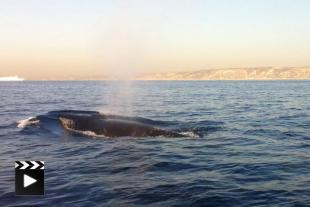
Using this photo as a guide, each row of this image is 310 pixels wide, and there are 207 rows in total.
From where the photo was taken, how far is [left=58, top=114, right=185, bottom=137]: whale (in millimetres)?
24688

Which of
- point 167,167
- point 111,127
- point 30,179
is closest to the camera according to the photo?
point 30,179

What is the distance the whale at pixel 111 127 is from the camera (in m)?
24.7

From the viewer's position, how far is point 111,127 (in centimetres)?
2520

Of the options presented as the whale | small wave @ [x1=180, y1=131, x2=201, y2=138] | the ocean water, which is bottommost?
the ocean water

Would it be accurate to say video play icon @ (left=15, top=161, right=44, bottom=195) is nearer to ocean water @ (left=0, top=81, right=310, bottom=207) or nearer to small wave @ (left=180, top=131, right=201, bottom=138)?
ocean water @ (left=0, top=81, right=310, bottom=207)

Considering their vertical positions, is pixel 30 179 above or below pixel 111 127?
above

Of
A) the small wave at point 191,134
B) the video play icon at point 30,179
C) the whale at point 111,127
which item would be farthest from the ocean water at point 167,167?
the video play icon at point 30,179

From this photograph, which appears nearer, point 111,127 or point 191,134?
point 111,127

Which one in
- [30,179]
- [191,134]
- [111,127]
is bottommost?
[191,134]

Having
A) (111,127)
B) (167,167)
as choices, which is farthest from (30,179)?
(111,127)

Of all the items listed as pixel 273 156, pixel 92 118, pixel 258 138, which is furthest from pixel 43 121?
pixel 273 156

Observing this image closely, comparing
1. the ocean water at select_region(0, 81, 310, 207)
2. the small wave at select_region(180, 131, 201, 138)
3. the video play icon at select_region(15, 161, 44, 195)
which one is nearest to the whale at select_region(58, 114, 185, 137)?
the small wave at select_region(180, 131, 201, 138)

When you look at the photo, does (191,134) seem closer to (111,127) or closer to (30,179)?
(111,127)

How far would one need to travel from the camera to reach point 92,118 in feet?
88.4
